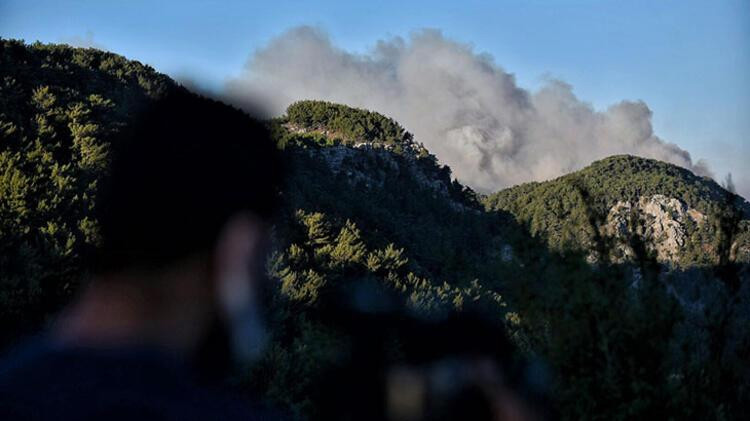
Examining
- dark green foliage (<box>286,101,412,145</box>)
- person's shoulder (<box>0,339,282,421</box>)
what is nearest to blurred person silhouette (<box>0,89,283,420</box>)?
person's shoulder (<box>0,339,282,421</box>)

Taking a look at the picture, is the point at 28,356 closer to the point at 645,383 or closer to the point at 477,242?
the point at 645,383

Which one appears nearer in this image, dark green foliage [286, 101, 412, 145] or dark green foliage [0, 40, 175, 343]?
dark green foliage [0, 40, 175, 343]

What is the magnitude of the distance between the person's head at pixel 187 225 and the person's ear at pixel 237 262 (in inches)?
1.3

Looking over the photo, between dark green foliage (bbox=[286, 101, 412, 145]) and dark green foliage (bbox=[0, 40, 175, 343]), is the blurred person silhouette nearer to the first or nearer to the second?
dark green foliage (bbox=[0, 40, 175, 343])

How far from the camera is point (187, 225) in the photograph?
20859 mm

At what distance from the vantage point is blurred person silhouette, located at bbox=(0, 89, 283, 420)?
522 inches

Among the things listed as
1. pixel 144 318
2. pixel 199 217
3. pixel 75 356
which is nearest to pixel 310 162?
pixel 199 217

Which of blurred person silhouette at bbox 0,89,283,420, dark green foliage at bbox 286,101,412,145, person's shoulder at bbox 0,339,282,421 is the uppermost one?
dark green foliage at bbox 286,101,412,145

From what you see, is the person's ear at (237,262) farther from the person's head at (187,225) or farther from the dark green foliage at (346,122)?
the dark green foliage at (346,122)

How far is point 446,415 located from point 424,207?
37.0m

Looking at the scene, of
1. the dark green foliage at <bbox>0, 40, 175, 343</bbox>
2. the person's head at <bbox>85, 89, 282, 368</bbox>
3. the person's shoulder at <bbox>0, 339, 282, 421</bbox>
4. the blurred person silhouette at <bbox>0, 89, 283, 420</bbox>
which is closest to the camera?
the person's shoulder at <bbox>0, 339, 282, 421</bbox>

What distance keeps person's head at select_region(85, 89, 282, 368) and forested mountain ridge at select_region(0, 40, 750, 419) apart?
74 centimetres

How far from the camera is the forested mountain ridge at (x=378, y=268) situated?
646 centimetres

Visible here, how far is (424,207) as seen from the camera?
51094 mm
